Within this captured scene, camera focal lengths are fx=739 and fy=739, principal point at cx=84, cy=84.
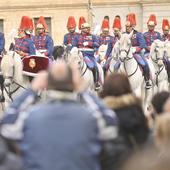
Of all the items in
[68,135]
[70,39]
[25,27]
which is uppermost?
[25,27]

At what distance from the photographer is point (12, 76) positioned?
1444 centimetres

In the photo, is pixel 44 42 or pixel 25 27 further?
pixel 44 42

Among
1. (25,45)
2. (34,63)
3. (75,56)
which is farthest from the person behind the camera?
(25,45)

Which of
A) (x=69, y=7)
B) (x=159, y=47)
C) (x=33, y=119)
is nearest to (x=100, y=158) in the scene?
(x=33, y=119)

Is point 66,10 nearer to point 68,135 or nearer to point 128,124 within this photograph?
point 128,124

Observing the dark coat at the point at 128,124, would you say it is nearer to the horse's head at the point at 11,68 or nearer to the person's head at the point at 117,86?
the person's head at the point at 117,86

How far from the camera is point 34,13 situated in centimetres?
3900

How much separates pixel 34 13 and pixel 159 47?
70.3 ft

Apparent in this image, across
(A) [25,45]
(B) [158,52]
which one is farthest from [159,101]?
(B) [158,52]

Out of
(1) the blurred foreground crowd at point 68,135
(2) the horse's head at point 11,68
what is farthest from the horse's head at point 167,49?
(1) the blurred foreground crowd at point 68,135

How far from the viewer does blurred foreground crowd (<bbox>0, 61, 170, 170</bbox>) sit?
17.7 ft

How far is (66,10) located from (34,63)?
24.3m

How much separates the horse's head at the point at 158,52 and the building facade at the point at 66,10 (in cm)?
1967

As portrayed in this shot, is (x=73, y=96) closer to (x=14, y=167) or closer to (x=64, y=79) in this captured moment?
(x=64, y=79)
